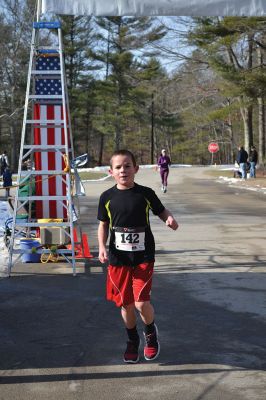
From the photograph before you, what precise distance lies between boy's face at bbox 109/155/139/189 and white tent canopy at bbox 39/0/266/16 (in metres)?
3.68

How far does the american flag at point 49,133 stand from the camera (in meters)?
8.20

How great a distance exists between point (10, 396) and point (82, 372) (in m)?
Result: 0.62

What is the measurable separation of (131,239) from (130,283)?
1.19ft

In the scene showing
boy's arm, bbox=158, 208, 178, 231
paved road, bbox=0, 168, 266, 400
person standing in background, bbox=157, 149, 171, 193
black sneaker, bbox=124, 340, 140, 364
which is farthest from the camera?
person standing in background, bbox=157, 149, 171, 193

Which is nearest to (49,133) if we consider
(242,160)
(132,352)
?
(132,352)

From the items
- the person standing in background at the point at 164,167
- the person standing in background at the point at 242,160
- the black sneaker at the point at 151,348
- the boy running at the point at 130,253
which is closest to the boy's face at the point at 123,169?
the boy running at the point at 130,253

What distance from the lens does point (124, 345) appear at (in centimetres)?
483

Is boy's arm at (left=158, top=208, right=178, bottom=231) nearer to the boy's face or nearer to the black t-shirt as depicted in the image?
the black t-shirt

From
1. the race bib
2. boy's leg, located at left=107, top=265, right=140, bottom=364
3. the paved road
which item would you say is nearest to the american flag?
the paved road

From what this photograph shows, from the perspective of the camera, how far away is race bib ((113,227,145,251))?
4.49m

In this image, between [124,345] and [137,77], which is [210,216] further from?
[137,77]

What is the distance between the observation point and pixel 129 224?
4512 millimetres

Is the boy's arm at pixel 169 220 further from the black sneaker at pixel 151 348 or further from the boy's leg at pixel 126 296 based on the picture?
the black sneaker at pixel 151 348

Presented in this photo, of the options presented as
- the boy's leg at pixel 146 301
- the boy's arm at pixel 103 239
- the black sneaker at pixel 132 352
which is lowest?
the black sneaker at pixel 132 352
